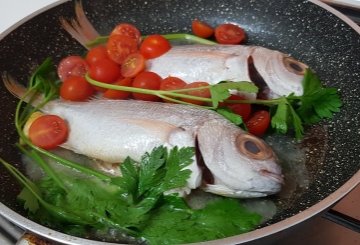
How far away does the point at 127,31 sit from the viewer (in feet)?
4.48

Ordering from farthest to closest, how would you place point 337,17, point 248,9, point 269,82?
point 248,9 < point 337,17 < point 269,82

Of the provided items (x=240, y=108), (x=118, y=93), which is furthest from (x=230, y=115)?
(x=118, y=93)

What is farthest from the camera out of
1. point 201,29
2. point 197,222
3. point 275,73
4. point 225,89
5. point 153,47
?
point 201,29

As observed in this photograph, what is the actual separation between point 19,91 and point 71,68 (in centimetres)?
13

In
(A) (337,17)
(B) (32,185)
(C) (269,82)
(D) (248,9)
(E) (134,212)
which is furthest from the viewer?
(D) (248,9)

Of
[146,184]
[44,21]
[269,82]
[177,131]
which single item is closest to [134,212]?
[146,184]

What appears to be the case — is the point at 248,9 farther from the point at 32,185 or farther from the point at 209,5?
the point at 32,185

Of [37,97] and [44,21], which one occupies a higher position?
[44,21]

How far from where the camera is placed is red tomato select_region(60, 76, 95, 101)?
3.93 ft

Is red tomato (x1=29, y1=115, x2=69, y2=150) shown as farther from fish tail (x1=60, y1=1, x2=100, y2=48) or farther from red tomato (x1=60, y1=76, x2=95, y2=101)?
fish tail (x1=60, y1=1, x2=100, y2=48)

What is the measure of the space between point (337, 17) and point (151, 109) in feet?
1.69

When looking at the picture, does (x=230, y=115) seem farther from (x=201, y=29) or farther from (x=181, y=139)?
(x=201, y=29)

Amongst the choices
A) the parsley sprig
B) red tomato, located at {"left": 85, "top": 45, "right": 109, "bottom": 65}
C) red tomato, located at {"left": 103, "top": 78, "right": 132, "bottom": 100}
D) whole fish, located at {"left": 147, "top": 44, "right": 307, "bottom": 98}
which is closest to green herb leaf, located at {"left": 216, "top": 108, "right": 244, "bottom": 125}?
the parsley sprig

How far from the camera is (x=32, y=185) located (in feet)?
3.42
